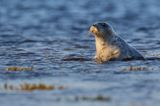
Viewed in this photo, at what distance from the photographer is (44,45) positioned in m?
28.6

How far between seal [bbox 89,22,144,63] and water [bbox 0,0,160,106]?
14.3 inches

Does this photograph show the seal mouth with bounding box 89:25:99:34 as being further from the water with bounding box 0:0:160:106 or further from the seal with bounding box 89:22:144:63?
the water with bounding box 0:0:160:106

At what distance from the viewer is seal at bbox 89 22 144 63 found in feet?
70.8

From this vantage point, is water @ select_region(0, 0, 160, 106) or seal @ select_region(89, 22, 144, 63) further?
seal @ select_region(89, 22, 144, 63)

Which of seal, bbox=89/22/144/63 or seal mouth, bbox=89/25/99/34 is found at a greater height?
seal mouth, bbox=89/25/99/34

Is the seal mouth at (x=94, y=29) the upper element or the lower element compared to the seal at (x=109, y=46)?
upper

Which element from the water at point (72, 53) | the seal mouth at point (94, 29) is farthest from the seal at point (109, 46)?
the water at point (72, 53)

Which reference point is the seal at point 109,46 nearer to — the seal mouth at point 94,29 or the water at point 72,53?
the seal mouth at point 94,29

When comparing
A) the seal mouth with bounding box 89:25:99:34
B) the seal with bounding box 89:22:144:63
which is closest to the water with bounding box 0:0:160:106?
the seal with bounding box 89:22:144:63

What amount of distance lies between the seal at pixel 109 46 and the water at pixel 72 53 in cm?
36

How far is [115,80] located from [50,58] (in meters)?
5.80

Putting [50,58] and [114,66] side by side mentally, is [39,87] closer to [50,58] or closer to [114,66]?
[114,66]

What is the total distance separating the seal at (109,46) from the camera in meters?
21.6

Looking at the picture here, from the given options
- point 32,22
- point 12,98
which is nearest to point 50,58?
point 12,98
